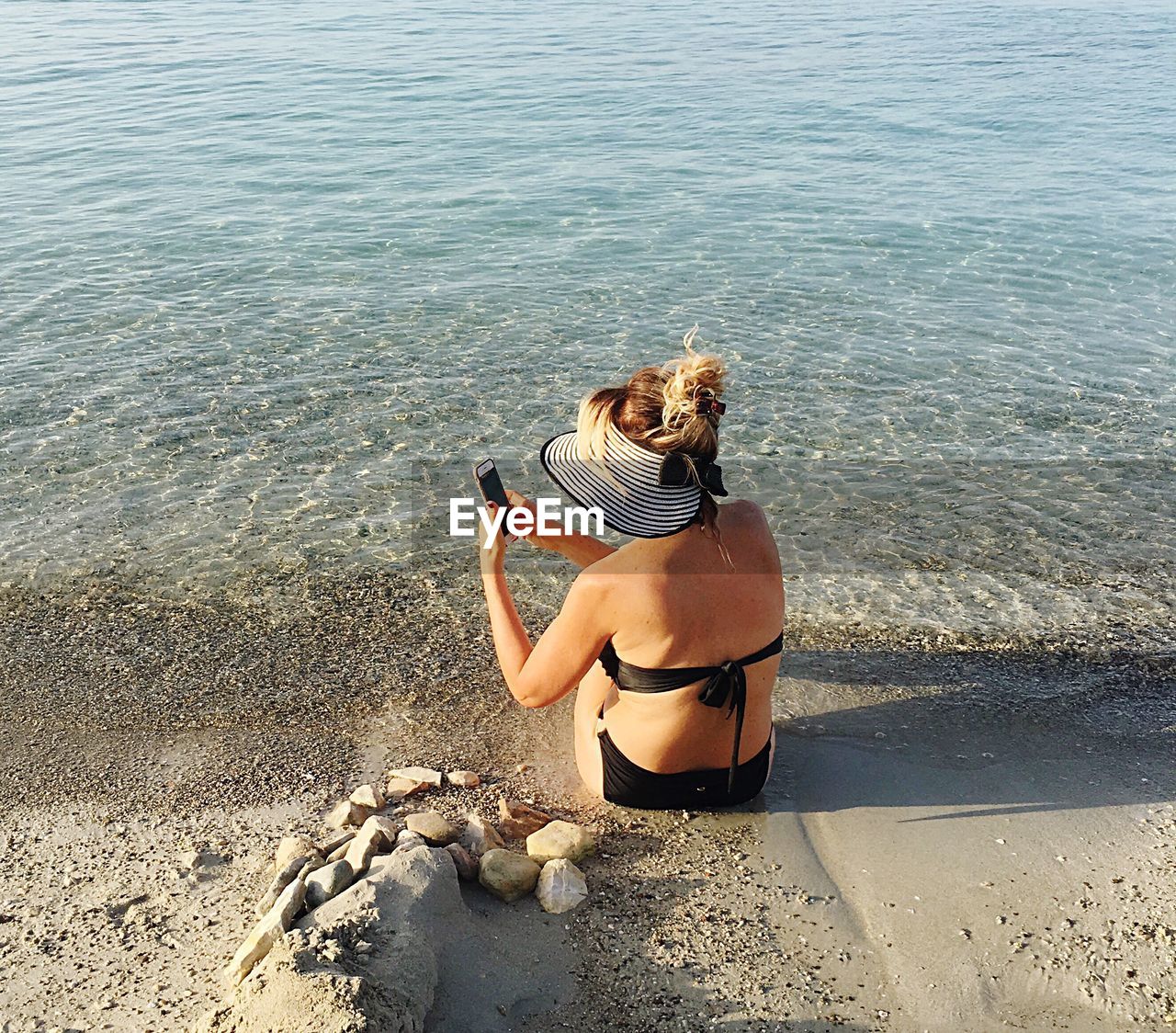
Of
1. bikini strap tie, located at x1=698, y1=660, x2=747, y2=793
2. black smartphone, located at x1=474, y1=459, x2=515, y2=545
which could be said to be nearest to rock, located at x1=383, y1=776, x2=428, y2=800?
black smartphone, located at x1=474, y1=459, x2=515, y2=545

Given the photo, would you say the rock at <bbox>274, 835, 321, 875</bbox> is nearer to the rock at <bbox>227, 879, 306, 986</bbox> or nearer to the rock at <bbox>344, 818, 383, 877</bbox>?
the rock at <bbox>344, 818, 383, 877</bbox>

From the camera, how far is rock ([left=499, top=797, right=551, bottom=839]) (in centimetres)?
399

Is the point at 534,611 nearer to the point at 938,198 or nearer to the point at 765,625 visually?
the point at 765,625

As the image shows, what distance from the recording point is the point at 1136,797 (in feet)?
14.1

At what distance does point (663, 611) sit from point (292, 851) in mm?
1496

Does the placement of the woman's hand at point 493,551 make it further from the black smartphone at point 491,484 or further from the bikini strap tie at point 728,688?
the bikini strap tie at point 728,688

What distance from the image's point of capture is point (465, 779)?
4379mm

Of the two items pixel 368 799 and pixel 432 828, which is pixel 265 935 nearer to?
pixel 432 828

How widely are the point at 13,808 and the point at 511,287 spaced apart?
25.5 ft

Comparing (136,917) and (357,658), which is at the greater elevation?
(136,917)

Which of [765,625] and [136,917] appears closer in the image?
[136,917]

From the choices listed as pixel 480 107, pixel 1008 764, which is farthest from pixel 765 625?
pixel 480 107

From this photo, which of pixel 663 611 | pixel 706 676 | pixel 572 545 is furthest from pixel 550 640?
pixel 572 545

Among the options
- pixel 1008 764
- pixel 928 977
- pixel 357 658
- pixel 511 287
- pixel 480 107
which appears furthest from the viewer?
pixel 480 107
